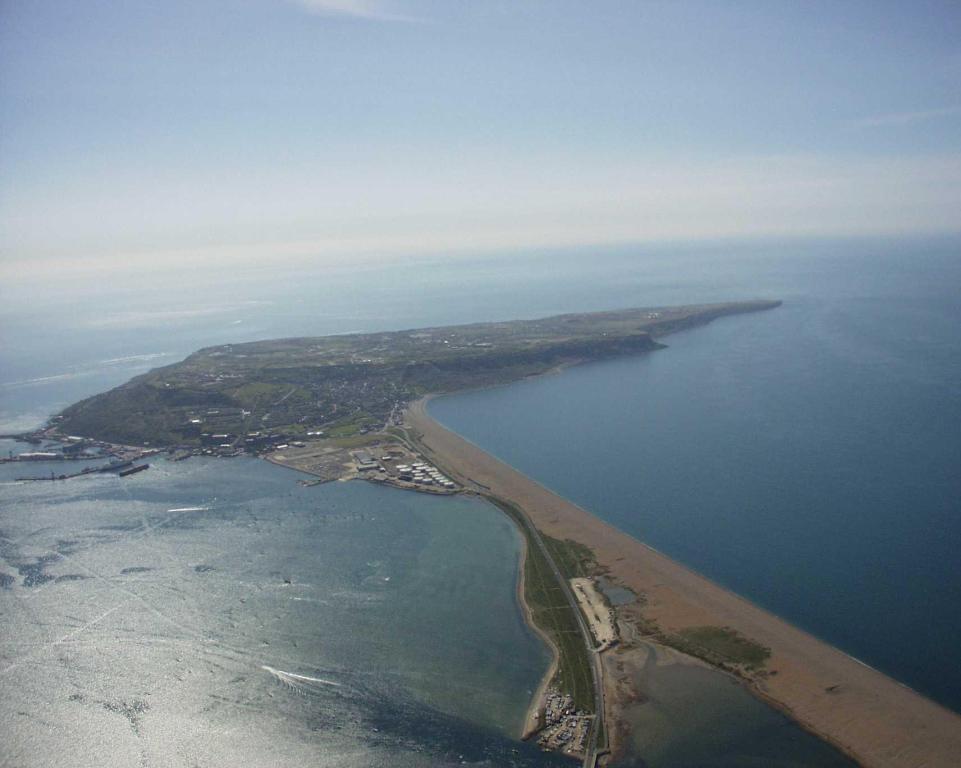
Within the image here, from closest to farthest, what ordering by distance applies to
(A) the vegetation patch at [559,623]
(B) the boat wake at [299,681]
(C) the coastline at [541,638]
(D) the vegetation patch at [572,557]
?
(C) the coastline at [541,638], (A) the vegetation patch at [559,623], (B) the boat wake at [299,681], (D) the vegetation patch at [572,557]

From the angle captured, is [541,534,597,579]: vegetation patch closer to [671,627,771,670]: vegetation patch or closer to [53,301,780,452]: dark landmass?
[671,627,771,670]: vegetation patch

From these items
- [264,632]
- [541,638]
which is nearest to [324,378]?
[264,632]

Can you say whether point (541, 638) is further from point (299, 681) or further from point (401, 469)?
point (401, 469)

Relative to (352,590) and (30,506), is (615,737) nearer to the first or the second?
(352,590)

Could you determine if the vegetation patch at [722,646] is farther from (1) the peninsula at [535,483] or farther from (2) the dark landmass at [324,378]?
(2) the dark landmass at [324,378]

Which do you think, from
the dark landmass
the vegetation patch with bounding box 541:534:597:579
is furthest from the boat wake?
the dark landmass

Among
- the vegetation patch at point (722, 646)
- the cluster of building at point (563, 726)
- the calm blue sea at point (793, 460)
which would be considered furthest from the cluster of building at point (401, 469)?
the cluster of building at point (563, 726)
